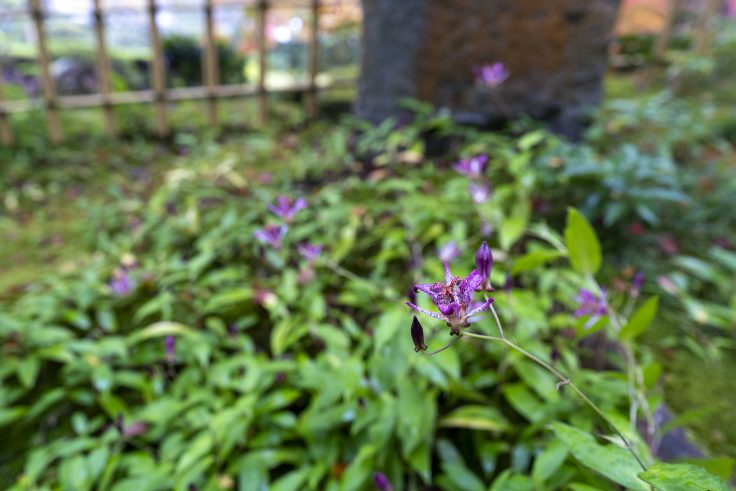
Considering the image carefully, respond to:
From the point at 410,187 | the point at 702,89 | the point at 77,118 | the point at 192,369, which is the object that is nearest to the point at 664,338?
the point at 410,187

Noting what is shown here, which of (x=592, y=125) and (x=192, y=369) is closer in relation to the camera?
(x=192, y=369)

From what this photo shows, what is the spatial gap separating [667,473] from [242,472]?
1.03 meters

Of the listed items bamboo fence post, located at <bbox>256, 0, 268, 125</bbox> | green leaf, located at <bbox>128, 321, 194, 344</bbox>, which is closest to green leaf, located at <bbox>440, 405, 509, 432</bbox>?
green leaf, located at <bbox>128, 321, 194, 344</bbox>

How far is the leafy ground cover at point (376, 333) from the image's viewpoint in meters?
1.23

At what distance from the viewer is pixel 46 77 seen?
14.4 feet

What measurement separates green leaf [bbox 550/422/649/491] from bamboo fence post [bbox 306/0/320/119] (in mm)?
4923

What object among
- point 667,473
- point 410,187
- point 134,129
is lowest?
point 134,129

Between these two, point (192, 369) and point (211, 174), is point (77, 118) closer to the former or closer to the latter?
point (211, 174)

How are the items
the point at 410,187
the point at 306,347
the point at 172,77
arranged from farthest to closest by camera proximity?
the point at 172,77 → the point at 410,187 → the point at 306,347

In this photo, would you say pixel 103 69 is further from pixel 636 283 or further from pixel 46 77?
pixel 636 283

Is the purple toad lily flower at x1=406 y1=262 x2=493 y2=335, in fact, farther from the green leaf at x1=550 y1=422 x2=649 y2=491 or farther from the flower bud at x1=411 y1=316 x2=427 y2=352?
the green leaf at x1=550 y1=422 x2=649 y2=491

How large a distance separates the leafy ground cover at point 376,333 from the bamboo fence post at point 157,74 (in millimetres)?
2230

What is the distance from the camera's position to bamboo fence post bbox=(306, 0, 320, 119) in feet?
16.3

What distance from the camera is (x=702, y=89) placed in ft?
17.0
